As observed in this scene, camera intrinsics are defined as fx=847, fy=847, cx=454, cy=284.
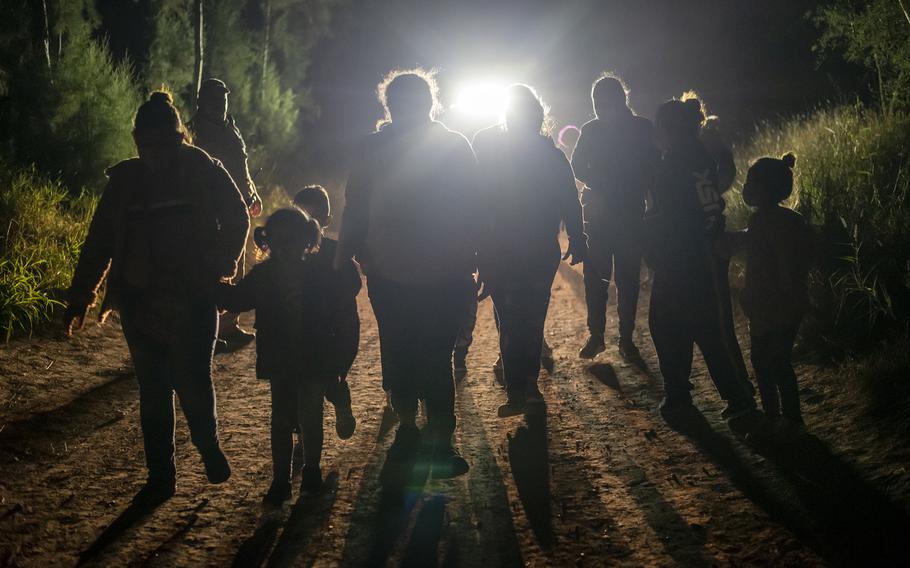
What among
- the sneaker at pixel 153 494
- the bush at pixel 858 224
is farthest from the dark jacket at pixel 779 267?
the sneaker at pixel 153 494

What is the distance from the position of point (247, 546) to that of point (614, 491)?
6.47 ft

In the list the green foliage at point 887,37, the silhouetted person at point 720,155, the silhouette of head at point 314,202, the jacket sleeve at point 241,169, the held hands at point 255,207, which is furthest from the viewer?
the green foliage at point 887,37

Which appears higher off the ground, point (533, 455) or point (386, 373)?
point (386, 373)

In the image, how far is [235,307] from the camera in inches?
179

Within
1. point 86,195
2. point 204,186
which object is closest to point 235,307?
point 204,186

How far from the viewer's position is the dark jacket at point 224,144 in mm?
8266

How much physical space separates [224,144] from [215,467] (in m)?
4.46

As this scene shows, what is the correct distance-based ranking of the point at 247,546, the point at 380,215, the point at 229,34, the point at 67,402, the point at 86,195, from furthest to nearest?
the point at 229,34 < the point at 86,195 < the point at 67,402 < the point at 380,215 < the point at 247,546

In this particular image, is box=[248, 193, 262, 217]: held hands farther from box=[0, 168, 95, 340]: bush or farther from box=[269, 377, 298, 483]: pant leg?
box=[269, 377, 298, 483]: pant leg

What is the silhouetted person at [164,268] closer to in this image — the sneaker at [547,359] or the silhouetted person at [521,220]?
the silhouetted person at [521,220]

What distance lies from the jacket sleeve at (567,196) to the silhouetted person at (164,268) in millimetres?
2335

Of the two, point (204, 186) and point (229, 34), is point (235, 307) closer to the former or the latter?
point (204, 186)

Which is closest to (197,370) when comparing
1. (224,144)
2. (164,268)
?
(164,268)

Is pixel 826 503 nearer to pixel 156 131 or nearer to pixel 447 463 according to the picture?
pixel 447 463
